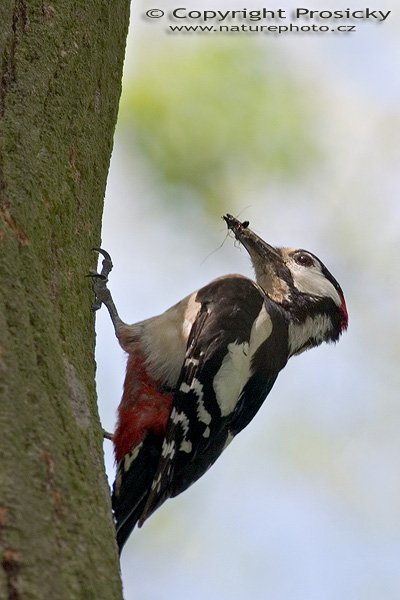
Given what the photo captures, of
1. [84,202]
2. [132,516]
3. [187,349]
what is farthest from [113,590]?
[187,349]

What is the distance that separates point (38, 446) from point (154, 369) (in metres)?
2.16

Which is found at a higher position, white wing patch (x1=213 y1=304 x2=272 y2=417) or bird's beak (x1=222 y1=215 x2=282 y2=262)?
bird's beak (x1=222 y1=215 x2=282 y2=262)

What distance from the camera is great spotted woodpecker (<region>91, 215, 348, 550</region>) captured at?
3389 mm

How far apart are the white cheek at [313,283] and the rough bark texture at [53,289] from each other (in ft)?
6.17

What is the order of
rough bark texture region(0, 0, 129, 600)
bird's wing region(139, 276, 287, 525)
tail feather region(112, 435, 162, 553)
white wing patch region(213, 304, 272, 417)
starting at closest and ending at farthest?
rough bark texture region(0, 0, 129, 600), tail feather region(112, 435, 162, 553), bird's wing region(139, 276, 287, 525), white wing patch region(213, 304, 272, 417)

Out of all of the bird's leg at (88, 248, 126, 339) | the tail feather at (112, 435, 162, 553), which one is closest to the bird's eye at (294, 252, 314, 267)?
the bird's leg at (88, 248, 126, 339)

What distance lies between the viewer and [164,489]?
3379 millimetres

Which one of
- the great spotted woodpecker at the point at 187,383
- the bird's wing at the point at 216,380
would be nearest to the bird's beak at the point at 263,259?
the great spotted woodpecker at the point at 187,383

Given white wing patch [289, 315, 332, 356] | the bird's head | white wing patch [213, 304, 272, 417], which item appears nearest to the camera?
white wing patch [213, 304, 272, 417]

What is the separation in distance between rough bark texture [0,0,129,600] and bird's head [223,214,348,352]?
6.00 ft

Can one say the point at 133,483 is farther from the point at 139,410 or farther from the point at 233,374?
the point at 233,374

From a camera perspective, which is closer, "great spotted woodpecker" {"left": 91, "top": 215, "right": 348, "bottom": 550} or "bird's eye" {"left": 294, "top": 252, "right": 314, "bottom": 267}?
"great spotted woodpecker" {"left": 91, "top": 215, "right": 348, "bottom": 550}

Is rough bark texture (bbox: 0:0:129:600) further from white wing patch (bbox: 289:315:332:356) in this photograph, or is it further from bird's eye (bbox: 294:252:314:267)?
bird's eye (bbox: 294:252:314:267)

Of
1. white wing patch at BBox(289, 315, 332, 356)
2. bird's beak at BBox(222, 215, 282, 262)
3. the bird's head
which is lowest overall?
white wing patch at BBox(289, 315, 332, 356)
